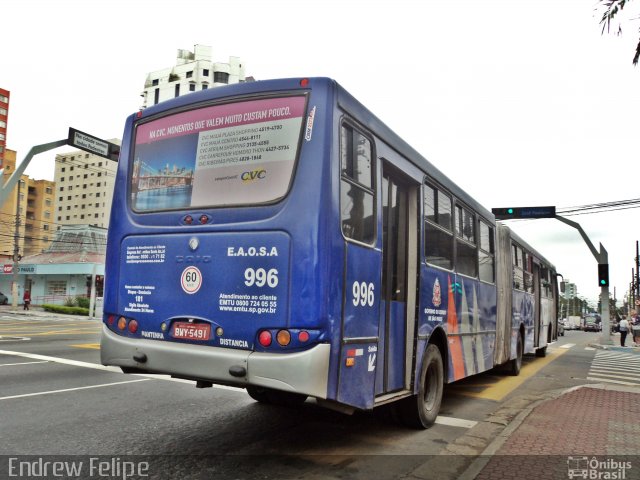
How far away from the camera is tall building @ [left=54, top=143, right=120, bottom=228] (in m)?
111

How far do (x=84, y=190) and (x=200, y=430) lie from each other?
122104mm

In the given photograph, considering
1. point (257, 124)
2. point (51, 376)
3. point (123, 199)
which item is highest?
point (257, 124)

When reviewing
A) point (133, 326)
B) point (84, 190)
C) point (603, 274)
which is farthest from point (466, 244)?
point (84, 190)

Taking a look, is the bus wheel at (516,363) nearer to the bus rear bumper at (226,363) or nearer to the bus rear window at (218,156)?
the bus rear bumper at (226,363)

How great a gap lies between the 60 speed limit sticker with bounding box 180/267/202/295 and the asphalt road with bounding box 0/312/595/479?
5.13 ft

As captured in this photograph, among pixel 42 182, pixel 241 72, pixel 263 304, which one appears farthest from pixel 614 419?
pixel 42 182

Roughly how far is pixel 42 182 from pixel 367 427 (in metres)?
124

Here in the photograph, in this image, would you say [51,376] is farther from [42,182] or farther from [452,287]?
[42,182]

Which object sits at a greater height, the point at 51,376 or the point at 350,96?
the point at 350,96

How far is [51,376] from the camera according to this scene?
8.89 m

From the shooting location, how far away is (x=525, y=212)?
89.8 feet

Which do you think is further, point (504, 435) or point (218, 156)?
point (504, 435)

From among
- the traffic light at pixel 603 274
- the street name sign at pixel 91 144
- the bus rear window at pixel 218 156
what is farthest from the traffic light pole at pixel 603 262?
the bus rear window at pixel 218 156

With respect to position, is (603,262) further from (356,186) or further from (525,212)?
(356,186)
